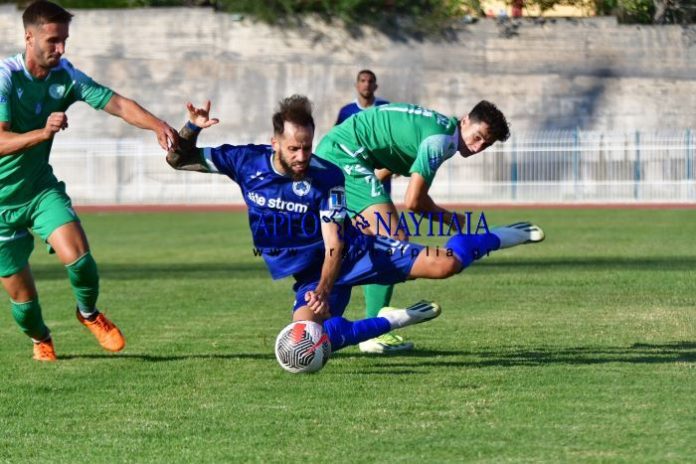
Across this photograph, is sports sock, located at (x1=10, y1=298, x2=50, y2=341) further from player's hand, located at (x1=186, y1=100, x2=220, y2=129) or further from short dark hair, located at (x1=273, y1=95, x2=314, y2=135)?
short dark hair, located at (x1=273, y1=95, x2=314, y2=135)

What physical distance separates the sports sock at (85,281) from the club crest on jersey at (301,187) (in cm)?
186

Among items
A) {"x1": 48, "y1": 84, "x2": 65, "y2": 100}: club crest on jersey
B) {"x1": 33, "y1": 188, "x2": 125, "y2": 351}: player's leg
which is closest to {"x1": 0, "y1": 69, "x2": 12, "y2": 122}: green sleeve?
{"x1": 48, "y1": 84, "x2": 65, "y2": 100}: club crest on jersey

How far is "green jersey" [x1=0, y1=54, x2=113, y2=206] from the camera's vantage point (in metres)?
8.15

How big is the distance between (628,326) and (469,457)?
464cm

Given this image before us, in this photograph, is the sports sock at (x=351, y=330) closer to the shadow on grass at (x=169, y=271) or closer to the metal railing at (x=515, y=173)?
the shadow on grass at (x=169, y=271)

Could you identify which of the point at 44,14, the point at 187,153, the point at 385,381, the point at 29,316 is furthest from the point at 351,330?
the point at 44,14

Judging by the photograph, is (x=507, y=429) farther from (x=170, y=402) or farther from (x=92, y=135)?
(x=92, y=135)

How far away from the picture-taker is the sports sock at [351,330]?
730 cm

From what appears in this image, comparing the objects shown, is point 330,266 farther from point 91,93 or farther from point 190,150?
point 91,93

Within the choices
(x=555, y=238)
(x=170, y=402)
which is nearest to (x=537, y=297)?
(x=170, y=402)

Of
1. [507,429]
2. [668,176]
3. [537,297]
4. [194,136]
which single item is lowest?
[668,176]

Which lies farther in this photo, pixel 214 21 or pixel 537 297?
pixel 214 21

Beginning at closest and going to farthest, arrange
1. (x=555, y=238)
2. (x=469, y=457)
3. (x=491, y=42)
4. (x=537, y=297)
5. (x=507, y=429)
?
(x=469, y=457) → (x=507, y=429) → (x=537, y=297) → (x=555, y=238) → (x=491, y=42)

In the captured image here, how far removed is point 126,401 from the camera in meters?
6.96
